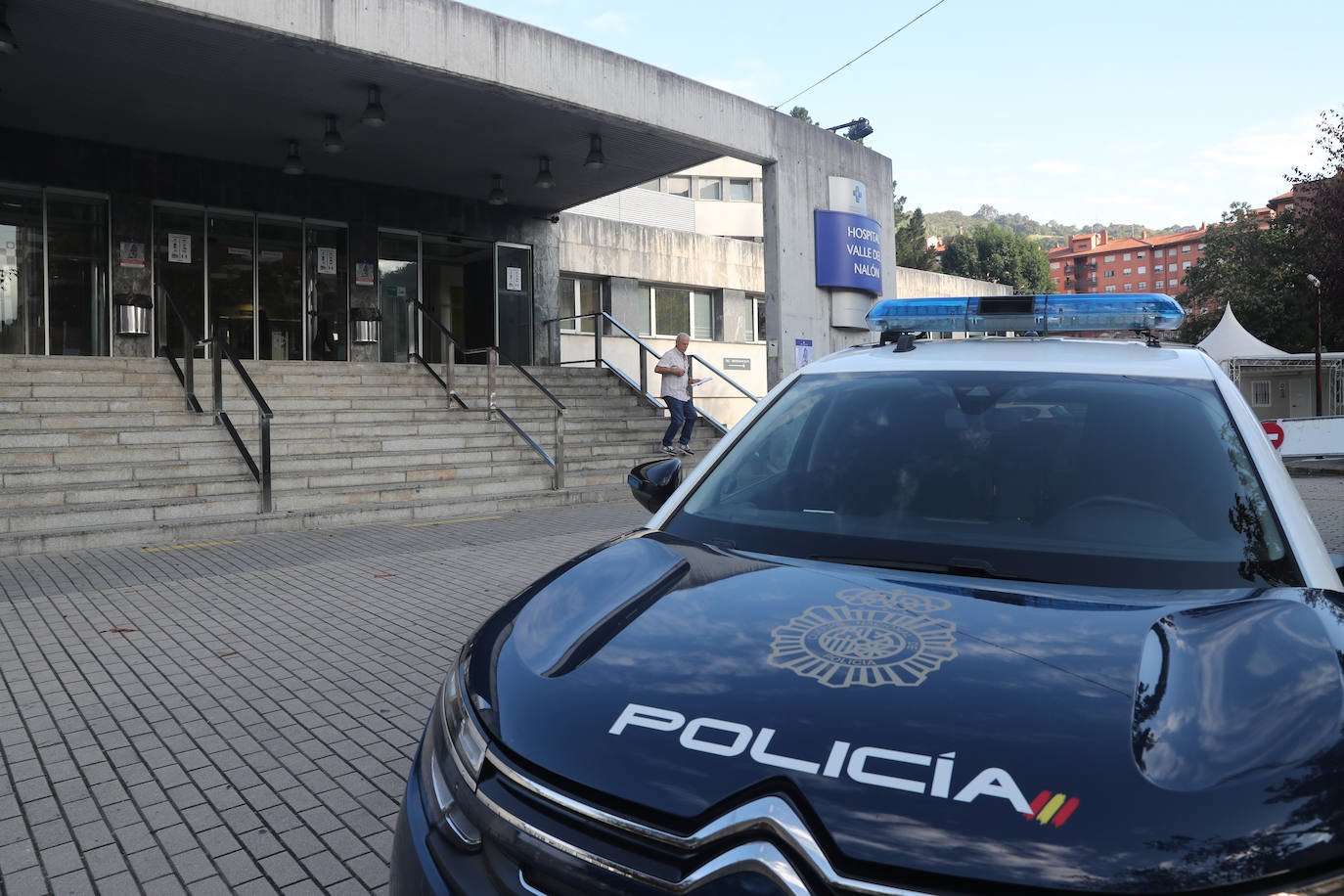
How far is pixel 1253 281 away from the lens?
5069 centimetres

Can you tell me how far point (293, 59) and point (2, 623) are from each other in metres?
8.18

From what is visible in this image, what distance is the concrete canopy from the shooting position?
10.4 metres

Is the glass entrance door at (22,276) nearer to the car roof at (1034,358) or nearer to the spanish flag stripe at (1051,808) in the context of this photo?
the car roof at (1034,358)

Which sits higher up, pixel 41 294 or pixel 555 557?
pixel 41 294

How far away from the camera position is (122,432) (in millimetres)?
10688

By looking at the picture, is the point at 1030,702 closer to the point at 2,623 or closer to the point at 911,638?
the point at 911,638

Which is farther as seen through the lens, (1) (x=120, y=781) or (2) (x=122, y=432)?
(2) (x=122, y=432)

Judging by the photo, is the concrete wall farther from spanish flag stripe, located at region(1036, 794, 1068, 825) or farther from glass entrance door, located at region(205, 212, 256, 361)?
spanish flag stripe, located at region(1036, 794, 1068, 825)

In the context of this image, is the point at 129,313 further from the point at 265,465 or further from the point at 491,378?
the point at 265,465

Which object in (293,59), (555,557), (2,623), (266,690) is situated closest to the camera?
(266,690)

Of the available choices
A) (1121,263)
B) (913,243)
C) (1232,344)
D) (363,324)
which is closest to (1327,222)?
(1232,344)

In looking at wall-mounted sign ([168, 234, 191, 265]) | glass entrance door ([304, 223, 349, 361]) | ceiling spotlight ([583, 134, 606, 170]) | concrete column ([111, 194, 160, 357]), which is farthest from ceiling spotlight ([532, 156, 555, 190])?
concrete column ([111, 194, 160, 357])

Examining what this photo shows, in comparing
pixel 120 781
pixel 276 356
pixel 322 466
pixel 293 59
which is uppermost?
pixel 293 59

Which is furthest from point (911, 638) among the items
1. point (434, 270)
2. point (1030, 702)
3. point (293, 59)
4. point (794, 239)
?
point (434, 270)
